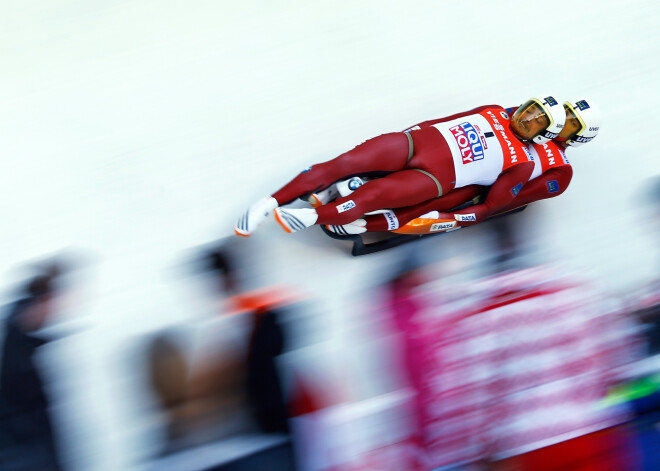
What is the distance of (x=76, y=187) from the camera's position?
3.54 metres

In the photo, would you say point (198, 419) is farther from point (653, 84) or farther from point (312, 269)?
point (653, 84)

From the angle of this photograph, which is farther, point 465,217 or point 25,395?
point 465,217

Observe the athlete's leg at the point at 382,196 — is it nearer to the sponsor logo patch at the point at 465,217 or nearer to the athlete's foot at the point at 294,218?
the athlete's foot at the point at 294,218

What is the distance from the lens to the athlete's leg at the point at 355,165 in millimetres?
3209

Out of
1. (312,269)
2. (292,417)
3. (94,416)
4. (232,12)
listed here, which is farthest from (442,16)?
(94,416)

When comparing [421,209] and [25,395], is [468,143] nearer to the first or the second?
[421,209]

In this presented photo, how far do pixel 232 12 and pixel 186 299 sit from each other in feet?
6.76

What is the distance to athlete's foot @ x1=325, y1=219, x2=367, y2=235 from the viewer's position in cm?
323

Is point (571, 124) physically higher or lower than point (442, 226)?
higher

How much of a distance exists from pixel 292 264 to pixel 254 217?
15.3 inches

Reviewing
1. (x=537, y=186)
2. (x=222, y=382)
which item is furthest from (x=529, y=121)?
(x=222, y=382)

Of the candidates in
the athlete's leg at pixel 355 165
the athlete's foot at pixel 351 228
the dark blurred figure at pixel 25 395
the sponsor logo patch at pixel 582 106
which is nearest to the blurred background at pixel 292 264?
the dark blurred figure at pixel 25 395

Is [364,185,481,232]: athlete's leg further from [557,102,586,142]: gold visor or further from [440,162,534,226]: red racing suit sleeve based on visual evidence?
[557,102,586,142]: gold visor

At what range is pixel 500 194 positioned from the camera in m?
3.28
